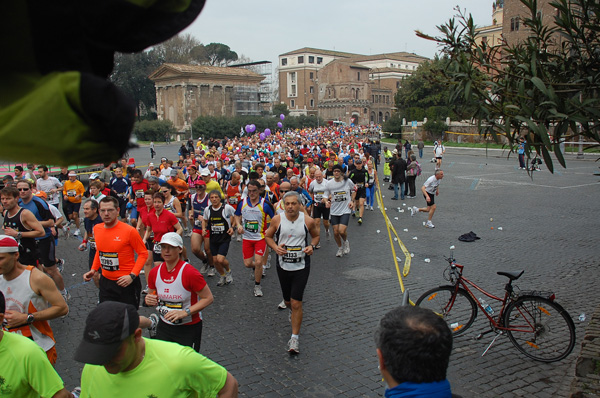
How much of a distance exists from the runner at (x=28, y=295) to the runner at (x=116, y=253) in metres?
1.63

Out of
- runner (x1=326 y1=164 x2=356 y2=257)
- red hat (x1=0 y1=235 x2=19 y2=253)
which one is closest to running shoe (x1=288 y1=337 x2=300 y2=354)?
red hat (x1=0 y1=235 x2=19 y2=253)

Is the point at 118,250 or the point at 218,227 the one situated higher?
Answer: the point at 118,250

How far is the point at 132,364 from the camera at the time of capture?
275 centimetres

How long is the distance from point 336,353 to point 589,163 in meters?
32.0

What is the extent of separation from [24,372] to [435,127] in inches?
2257

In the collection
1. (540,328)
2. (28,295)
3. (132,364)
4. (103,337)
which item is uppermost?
(103,337)

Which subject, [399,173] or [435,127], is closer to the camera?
[399,173]

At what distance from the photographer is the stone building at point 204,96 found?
65.7 metres

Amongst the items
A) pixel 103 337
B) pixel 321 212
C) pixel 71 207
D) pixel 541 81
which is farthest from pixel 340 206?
pixel 103 337

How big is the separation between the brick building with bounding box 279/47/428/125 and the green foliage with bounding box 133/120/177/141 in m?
54.1

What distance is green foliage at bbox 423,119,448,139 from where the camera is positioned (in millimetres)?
56344

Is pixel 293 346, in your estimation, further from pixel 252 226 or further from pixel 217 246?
pixel 217 246

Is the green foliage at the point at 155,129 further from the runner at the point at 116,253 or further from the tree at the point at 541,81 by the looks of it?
the tree at the point at 541,81

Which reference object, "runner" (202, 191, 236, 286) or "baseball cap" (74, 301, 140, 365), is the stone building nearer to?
"runner" (202, 191, 236, 286)
